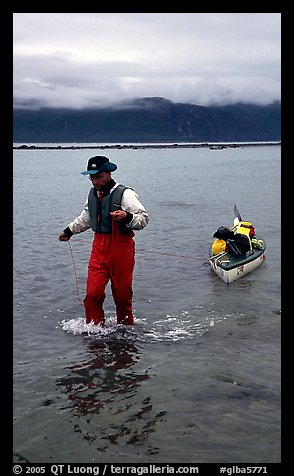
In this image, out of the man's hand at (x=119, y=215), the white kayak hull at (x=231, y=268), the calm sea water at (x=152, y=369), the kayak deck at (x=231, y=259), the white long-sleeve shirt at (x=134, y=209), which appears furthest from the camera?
the kayak deck at (x=231, y=259)

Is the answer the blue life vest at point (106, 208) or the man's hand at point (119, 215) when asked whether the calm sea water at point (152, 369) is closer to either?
the blue life vest at point (106, 208)

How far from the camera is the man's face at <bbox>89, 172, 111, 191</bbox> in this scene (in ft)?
28.5

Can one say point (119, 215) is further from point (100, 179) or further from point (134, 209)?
point (100, 179)

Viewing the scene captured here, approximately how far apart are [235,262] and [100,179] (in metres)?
6.90

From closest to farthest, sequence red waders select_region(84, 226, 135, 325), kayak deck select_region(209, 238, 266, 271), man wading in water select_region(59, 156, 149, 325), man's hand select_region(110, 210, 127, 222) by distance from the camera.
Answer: man's hand select_region(110, 210, 127, 222) < man wading in water select_region(59, 156, 149, 325) < red waders select_region(84, 226, 135, 325) < kayak deck select_region(209, 238, 266, 271)

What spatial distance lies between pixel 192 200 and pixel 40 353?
102ft

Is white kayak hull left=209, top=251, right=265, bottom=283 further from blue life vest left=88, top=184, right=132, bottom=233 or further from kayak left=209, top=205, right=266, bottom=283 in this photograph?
blue life vest left=88, top=184, right=132, bottom=233

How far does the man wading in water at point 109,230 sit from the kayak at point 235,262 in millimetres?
5291

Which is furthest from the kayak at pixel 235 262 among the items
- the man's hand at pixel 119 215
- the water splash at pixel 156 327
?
the man's hand at pixel 119 215

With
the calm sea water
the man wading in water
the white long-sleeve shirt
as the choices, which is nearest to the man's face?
the man wading in water

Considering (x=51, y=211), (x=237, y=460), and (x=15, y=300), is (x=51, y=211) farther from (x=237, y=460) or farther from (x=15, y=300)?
(x=237, y=460)

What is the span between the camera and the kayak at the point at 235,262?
14.0 meters

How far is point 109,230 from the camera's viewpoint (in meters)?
8.80
